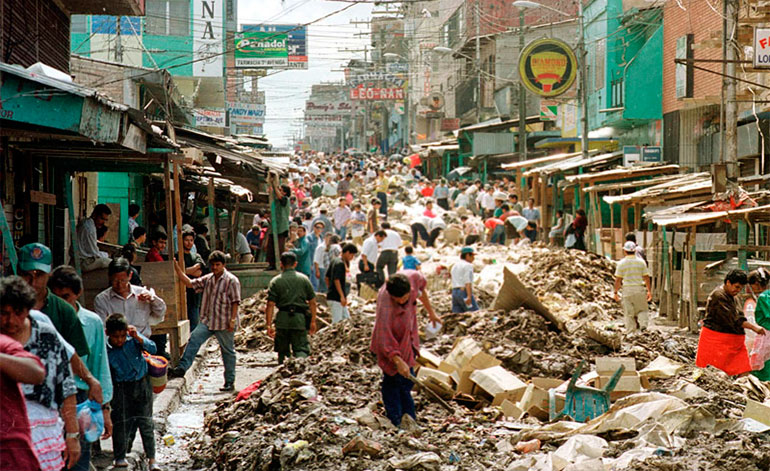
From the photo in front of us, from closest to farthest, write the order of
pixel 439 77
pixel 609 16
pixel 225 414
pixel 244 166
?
1. pixel 225 414
2. pixel 244 166
3. pixel 609 16
4. pixel 439 77

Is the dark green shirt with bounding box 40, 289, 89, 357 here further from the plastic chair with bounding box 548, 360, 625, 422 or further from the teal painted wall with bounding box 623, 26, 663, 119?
the teal painted wall with bounding box 623, 26, 663, 119

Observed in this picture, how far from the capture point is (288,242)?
67.1 ft

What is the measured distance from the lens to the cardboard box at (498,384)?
428 inches

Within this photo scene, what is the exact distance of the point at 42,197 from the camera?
1223 cm

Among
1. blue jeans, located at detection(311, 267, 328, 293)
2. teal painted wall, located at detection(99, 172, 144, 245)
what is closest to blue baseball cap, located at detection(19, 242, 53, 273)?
blue jeans, located at detection(311, 267, 328, 293)

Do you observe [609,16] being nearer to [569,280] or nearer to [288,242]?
[569,280]

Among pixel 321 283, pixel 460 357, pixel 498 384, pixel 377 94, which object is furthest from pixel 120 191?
pixel 377 94

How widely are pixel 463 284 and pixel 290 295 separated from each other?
13.5 ft

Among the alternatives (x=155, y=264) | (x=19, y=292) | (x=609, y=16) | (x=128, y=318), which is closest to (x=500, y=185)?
(x=609, y=16)

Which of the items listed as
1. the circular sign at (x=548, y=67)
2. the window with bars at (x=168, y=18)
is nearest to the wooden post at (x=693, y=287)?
the circular sign at (x=548, y=67)

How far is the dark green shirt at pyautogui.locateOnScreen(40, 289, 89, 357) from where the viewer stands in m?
5.94

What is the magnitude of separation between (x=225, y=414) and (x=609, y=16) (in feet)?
79.9

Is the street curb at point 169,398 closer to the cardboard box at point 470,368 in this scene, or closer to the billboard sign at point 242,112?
the cardboard box at point 470,368

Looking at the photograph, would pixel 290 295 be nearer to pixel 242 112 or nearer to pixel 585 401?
pixel 585 401
